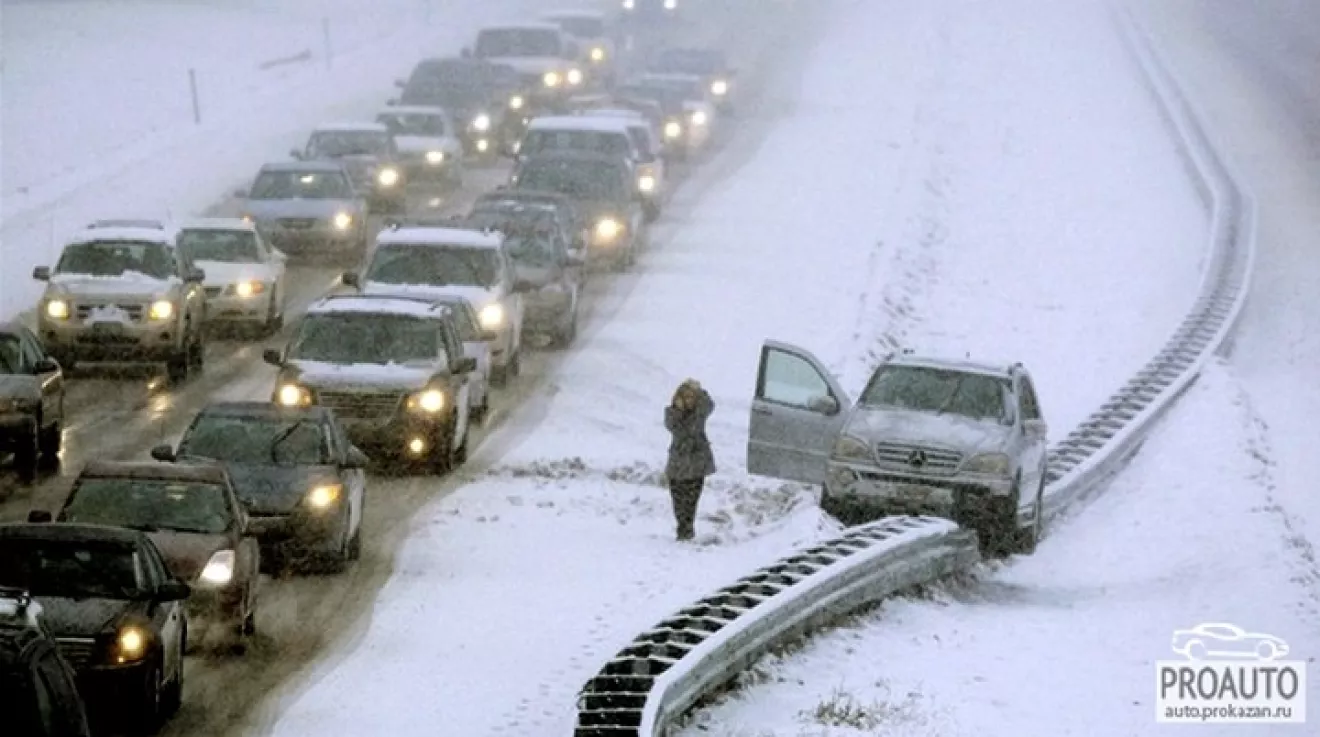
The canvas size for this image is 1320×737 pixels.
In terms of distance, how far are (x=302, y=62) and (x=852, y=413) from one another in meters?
47.9

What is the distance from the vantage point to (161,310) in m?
29.9

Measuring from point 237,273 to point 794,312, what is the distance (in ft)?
28.7

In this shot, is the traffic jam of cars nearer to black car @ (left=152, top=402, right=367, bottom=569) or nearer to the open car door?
black car @ (left=152, top=402, right=367, bottom=569)

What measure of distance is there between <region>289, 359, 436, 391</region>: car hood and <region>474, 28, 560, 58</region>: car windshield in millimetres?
34153

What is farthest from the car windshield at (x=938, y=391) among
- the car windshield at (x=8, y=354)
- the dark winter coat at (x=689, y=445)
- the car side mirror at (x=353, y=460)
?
the car windshield at (x=8, y=354)

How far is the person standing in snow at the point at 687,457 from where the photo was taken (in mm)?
22953

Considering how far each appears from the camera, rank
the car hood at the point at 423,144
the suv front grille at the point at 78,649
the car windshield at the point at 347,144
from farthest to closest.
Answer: the car hood at the point at 423,144 → the car windshield at the point at 347,144 → the suv front grille at the point at 78,649

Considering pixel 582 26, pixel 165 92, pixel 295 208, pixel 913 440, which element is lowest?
pixel 165 92

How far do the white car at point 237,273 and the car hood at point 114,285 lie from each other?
2490mm

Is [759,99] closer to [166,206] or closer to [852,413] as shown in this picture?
[166,206]

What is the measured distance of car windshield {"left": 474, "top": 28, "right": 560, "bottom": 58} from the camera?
5956 cm

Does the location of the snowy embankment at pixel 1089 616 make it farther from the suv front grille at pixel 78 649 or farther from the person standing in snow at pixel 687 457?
the suv front grille at pixel 78 649

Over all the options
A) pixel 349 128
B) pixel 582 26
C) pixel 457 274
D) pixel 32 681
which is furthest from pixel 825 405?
pixel 582 26

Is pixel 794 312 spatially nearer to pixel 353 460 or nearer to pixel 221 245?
pixel 221 245
